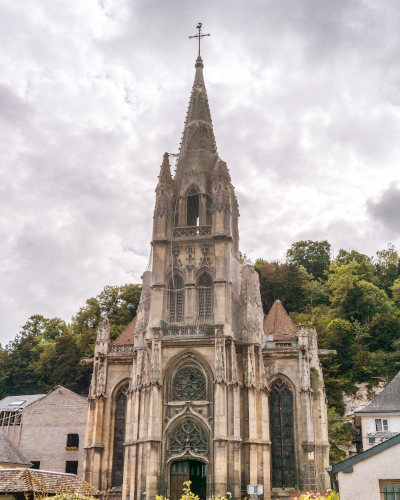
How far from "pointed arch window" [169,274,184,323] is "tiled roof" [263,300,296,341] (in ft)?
24.5

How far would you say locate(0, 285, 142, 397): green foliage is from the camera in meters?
54.6

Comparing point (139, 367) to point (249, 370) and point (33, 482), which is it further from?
point (33, 482)

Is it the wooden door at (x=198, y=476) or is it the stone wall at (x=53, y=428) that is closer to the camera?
the wooden door at (x=198, y=476)

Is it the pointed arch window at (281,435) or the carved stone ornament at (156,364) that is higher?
the carved stone ornament at (156,364)

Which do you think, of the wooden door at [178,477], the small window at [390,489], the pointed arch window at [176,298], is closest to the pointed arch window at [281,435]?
the wooden door at [178,477]

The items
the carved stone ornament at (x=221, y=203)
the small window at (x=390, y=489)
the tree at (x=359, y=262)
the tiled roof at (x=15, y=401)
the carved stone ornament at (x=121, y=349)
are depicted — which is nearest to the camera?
the small window at (x=390, y=489)

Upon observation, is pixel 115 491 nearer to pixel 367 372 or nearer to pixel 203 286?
pixel 203 286

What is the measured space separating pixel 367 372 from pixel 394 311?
1357 centimetres

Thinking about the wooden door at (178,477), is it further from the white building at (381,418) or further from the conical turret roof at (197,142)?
the conical turret roof at (197,142)

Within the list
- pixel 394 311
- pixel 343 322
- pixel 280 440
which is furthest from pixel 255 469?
pixel 394 311

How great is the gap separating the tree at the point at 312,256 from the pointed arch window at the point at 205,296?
4521 centimetres

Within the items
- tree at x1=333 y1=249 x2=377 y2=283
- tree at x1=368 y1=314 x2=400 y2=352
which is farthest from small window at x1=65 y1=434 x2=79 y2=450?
tree at x1=333 y1=249 x2=377 y2=283

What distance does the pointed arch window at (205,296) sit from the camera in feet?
109

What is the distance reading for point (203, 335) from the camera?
31453 mm
